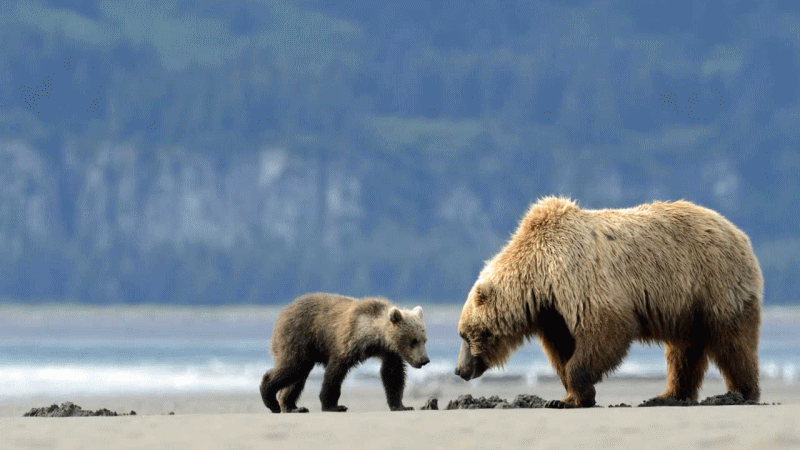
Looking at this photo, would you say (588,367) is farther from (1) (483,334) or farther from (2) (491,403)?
(1) (483,334)

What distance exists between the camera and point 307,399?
604 inches

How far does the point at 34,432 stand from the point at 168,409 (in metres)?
7.41

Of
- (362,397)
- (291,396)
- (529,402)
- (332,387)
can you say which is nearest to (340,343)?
(332,387)

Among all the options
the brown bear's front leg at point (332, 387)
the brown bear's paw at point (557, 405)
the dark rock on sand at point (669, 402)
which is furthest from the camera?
the brown bear's front leg at point (332, 387)

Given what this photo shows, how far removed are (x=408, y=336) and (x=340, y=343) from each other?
595 mm

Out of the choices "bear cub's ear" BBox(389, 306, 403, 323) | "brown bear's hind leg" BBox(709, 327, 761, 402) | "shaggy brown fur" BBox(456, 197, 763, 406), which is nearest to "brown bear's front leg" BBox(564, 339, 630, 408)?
"shaggy brown fur" BBox(456, 197, 763, 406)

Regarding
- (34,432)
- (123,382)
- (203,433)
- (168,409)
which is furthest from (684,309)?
(123,382)

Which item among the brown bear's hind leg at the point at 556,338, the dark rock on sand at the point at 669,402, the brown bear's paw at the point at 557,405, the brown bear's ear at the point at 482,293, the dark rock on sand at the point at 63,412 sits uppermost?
the brown bear's ear at the point at 482,293

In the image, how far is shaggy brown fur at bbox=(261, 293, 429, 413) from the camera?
996cm

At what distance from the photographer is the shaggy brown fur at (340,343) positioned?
32.7 ft

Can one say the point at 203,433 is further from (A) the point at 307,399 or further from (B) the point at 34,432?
(A) the point at 307,399

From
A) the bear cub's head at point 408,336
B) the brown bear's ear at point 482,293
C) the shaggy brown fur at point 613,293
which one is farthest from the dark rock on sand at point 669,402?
the bear cub's head at point 408,336

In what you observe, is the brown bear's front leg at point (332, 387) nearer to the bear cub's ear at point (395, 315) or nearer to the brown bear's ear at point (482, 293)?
the bear cub's ear at point (395, 315)

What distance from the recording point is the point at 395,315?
9.98 metres
